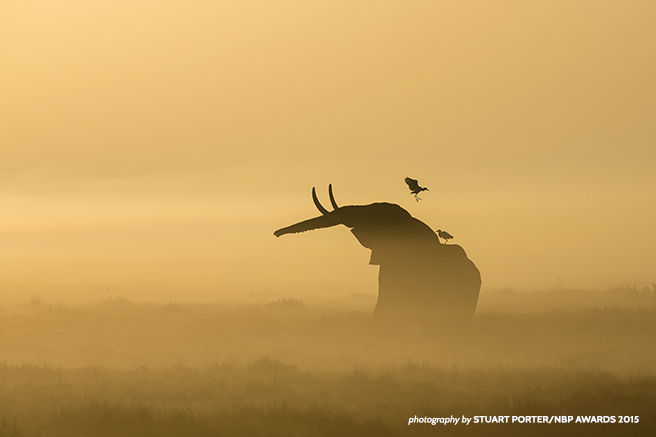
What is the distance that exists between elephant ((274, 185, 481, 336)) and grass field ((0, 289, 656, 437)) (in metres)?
0.38

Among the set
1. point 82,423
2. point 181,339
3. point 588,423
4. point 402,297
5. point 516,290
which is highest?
point 516,290

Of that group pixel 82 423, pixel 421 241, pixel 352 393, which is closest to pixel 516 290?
pixel 421 241

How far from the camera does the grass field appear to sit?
320 inches

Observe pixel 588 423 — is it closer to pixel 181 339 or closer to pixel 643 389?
pixel 643 389

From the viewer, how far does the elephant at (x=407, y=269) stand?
40.1ft

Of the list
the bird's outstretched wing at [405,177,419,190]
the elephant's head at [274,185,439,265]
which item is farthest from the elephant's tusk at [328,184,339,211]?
the bird's outstretched wing at [405,177,419,190]

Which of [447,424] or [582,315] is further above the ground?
[582,315]

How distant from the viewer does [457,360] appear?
11.0 meters

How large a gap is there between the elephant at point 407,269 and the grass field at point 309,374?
384 mm

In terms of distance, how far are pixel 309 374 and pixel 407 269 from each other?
123 inches

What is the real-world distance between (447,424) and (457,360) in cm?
302

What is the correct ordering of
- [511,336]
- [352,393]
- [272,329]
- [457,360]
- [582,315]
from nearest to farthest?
[352,393] → [457,360] → [511,336] → [272,329] → [582,315]

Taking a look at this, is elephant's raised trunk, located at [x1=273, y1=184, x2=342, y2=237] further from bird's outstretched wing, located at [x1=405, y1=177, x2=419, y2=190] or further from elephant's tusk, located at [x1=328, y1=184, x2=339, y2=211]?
bird's outstretched wing, located at [x1=405, y1=177, x2=419, y2=190]

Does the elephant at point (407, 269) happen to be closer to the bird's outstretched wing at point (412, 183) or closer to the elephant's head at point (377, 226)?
the elephant's head at point (377, 226)
